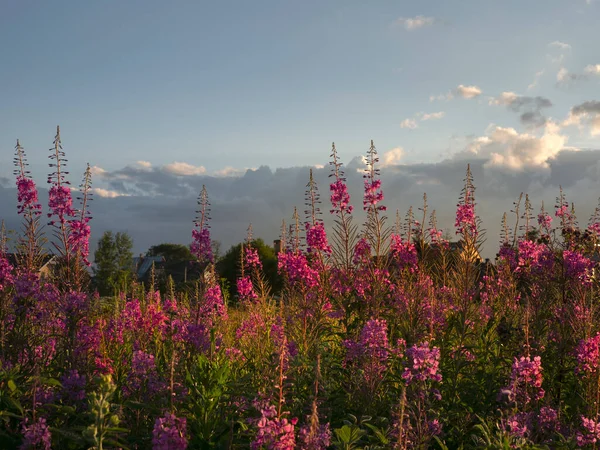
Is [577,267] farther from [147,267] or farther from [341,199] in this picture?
[147,267]

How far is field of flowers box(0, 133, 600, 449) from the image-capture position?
3.96m

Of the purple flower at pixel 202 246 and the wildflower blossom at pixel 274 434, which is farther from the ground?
the purple flower at pixel 202 246

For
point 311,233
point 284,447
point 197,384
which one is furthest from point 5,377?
point 311,233

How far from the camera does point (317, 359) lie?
3.24 m

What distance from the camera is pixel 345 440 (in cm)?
346

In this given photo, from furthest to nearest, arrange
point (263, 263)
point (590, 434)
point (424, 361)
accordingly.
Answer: point (263, 263) < point (590, 434) < point (424, 361)

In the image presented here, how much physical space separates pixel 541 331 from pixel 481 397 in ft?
4.58

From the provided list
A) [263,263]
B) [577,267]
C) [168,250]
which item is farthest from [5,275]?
[168,250]

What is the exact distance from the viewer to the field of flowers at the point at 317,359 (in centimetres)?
396

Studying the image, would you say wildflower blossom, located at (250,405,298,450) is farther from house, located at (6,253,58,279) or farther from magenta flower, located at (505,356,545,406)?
house, located at (6,253,58,279)

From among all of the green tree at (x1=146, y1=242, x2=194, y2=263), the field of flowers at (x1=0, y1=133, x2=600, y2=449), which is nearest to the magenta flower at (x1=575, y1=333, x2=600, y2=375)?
the field of flowers at (x1=0, y1=133, x2=600, y2=449)

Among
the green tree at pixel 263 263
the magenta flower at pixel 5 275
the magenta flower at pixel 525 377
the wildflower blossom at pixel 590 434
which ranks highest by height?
the magenta flower at pixel 5 275

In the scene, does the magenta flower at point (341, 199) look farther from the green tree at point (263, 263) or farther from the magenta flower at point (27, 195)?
the green tree at point (263, 263)

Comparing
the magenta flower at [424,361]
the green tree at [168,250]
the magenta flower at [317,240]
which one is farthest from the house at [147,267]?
the magenta flower at [424,361]
